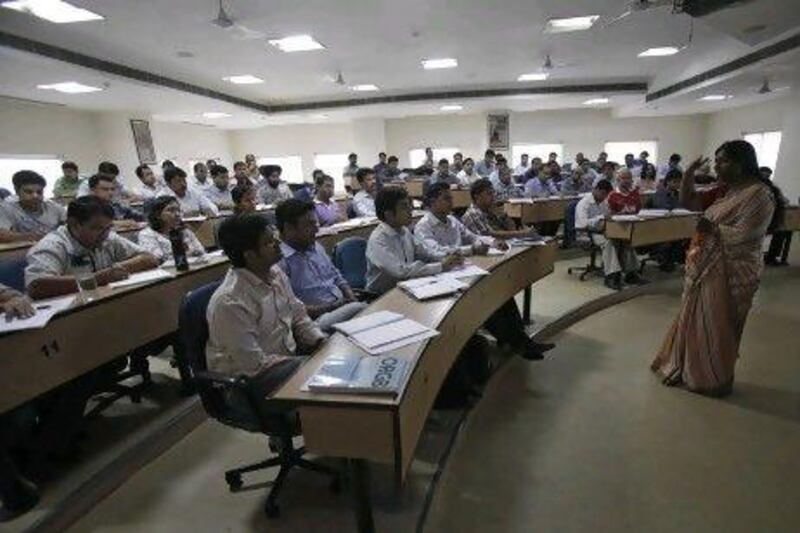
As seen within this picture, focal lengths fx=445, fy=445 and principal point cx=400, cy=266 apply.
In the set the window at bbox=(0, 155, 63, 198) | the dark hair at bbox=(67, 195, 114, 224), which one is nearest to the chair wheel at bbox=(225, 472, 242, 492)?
the dark hair at bbox=(67, 195, 114, 224)

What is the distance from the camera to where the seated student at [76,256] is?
242 cm

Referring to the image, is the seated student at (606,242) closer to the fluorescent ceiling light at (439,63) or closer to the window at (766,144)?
the fluorescent ceiling light at (439,63)

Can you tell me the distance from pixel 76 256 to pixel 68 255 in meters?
0.04

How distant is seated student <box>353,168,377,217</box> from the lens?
20.4 ft

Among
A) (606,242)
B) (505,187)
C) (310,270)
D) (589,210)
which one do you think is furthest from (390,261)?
(505,187)

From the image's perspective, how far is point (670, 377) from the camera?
9.42ft

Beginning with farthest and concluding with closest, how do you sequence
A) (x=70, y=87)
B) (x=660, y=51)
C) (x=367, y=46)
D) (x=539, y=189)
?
(x=660, y=51), (x=539, y=189), (x=70, y=87), (x=367, y=46)

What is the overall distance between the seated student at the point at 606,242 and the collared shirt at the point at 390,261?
9.65ft

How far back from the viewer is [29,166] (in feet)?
30.6

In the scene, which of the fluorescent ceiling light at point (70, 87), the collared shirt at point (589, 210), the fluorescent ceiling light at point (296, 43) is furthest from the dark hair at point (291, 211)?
the fluorescent ceiling light at point (70, 87)

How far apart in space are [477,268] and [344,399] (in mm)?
1633

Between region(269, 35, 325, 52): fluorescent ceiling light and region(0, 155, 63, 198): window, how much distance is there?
5241mm

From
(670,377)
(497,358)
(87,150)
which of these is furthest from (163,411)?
(87,150)

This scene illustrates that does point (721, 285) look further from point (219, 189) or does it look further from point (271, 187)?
point (219, 189)
